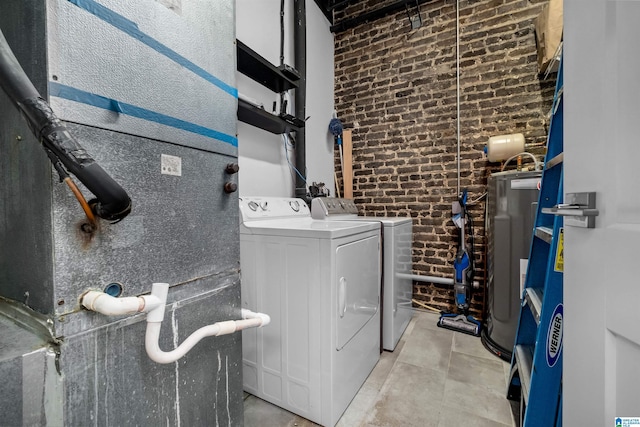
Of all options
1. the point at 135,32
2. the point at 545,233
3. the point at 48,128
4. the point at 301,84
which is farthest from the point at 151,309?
the point at 301,84

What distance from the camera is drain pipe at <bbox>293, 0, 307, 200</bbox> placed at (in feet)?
8.41

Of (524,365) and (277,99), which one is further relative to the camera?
(277,99)

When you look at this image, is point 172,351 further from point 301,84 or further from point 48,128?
point 301,84

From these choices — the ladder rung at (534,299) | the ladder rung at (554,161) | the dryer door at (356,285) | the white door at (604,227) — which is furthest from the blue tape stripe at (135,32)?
the ladder rung at (534,299)

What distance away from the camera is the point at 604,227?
564 millimetres

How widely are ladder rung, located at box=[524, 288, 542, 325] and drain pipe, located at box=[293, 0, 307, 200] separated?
1824 mm

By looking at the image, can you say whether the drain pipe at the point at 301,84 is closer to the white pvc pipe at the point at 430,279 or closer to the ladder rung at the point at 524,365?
the white pvc pipe at the point at 430,279

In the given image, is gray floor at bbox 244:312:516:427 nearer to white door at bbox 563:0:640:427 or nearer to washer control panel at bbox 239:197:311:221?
white door at bbox 563:0:640:427

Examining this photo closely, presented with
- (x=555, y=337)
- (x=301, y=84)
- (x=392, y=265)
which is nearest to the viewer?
(x=555, y=337)

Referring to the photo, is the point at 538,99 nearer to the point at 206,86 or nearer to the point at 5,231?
the point at 206,86

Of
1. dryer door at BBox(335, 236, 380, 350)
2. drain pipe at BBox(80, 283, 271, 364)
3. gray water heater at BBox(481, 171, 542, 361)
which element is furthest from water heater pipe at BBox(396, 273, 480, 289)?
drain pipe at BBox(80, 283, 271, 364)

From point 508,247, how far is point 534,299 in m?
0.94

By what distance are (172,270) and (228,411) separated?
663mm

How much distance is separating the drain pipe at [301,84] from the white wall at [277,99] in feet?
0.28
